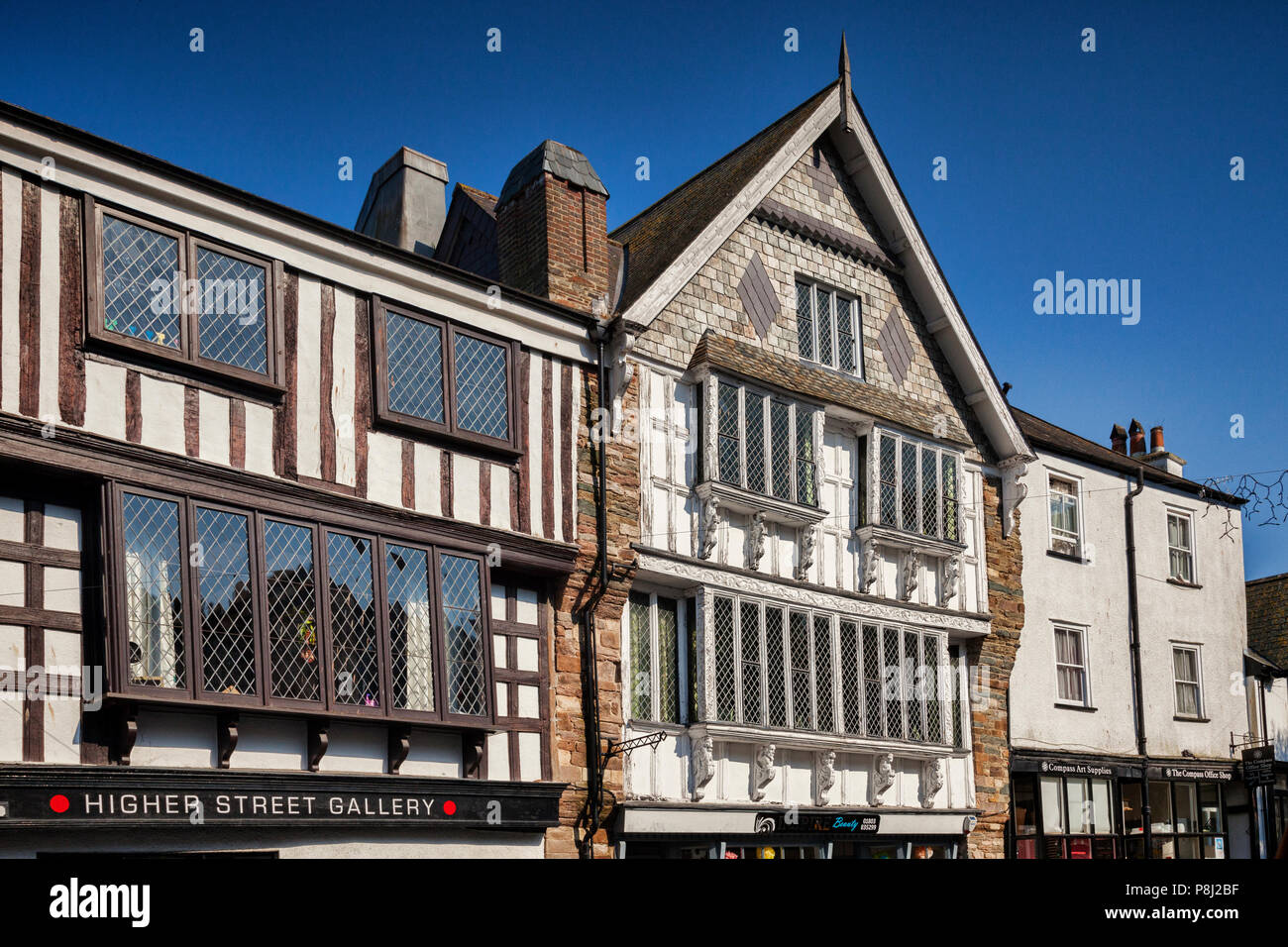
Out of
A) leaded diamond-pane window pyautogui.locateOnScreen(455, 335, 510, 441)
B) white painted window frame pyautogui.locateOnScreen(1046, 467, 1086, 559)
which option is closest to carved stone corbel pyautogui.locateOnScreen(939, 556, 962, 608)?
white painted window frame pyautogui.locateOnScreen(1046, 467, 1086, 559)

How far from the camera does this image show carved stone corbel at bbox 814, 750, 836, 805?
61.2 ft

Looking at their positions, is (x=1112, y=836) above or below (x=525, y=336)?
below

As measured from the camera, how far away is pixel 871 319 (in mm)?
21250

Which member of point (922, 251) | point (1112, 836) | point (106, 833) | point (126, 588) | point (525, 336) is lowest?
point (1112, 836)

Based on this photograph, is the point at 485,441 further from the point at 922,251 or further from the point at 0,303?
the point at 922,251

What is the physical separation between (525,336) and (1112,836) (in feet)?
46.5

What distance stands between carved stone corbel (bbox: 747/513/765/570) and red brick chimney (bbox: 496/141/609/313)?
357 centimetres

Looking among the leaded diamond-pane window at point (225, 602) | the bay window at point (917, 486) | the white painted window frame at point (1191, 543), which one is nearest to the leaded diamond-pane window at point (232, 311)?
the leaded diamond-pane window at point (225, 602)

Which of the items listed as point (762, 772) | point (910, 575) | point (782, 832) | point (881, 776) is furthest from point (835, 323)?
point (782, 832)

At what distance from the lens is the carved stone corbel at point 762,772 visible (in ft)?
58.6

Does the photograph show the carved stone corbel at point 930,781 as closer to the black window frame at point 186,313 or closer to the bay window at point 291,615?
the bay window at point 291,615

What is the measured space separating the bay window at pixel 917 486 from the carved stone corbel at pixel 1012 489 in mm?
1205
